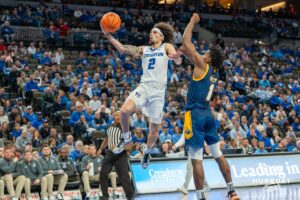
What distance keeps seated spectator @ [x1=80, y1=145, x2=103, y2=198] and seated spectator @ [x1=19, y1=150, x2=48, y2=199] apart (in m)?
1.17

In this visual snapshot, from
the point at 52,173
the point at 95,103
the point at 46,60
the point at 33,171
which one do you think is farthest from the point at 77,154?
the point at 46,60

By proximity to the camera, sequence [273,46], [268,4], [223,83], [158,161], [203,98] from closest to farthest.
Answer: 1. [203,98]
2. [158,161]
3. [223,83]
4. [273,46]
5. [268,4]

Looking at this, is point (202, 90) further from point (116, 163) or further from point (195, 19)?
point (116, 163)

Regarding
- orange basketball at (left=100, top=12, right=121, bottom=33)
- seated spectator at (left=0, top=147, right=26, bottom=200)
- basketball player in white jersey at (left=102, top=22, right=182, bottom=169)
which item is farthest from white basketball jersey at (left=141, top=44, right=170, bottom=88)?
seated spectator at (left=0, top=147, right=26, bottom=200)

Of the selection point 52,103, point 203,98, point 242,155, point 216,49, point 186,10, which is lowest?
point 242,155

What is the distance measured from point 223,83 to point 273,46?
1061cm

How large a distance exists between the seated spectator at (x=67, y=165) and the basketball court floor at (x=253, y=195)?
192cm

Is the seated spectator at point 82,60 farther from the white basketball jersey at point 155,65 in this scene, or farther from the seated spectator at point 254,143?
the white basketball jersey at point 155,65

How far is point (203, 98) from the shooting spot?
8703mm

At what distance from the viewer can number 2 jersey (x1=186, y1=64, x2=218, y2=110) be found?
341 inches

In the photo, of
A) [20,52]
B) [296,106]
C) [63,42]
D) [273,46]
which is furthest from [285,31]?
[20,52]

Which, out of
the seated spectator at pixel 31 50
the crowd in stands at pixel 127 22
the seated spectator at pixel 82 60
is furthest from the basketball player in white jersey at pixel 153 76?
the crowd in stands at pixel 127 22

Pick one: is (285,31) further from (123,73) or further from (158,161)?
(158,161)

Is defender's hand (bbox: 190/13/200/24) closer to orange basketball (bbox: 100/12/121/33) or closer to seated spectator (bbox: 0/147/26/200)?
orange basketball (bbox: 100/12/121/33)
